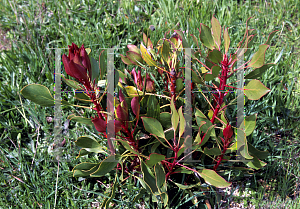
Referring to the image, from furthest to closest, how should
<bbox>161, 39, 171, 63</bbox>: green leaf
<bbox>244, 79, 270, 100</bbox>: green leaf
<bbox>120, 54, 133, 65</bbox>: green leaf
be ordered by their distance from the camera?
1. <bbox>120, 54, 133, 65</bbox>: green leaf
2. <bbox>161, 39, 171, 63</bbox>: green leaf
3. <bbox>244, 79, 270, 100</bbox>: green leaf

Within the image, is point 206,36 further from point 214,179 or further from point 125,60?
point 214,179

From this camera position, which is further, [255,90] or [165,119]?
[165,119]

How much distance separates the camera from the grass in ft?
5.64

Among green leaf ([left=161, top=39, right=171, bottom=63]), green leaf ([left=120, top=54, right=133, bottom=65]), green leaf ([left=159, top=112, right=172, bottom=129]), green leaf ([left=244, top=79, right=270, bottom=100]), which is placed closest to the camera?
green leaf ([left=244, top=79, right=270, bottom=100])

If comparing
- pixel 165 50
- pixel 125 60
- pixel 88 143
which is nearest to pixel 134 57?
pixel 125 60

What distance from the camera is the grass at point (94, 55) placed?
1718 millimetres

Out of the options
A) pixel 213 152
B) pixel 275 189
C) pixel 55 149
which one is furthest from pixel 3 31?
pixel 275 189

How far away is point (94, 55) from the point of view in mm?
2176

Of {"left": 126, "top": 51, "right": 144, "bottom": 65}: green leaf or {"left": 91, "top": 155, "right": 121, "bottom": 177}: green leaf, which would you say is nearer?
{"left": 91, "top": 155, "right": 121, "bottom": 177}: green leaf

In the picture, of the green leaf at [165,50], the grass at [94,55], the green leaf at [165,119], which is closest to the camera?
the green leaf at [165,50]

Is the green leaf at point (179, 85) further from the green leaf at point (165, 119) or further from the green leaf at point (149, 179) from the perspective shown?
the green leaf at point (149, 179)

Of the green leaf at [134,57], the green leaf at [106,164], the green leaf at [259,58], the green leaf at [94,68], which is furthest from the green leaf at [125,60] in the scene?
the green leaf at [259,58]

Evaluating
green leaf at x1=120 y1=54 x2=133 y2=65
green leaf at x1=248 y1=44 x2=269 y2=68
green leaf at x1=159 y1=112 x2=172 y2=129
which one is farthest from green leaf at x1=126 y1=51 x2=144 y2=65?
green leaf at x1=248 y1=44 x2=269 y2=68

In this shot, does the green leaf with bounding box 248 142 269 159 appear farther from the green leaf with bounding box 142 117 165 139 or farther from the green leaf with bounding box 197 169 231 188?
the green leaf with bounding box 142 117 165 139
